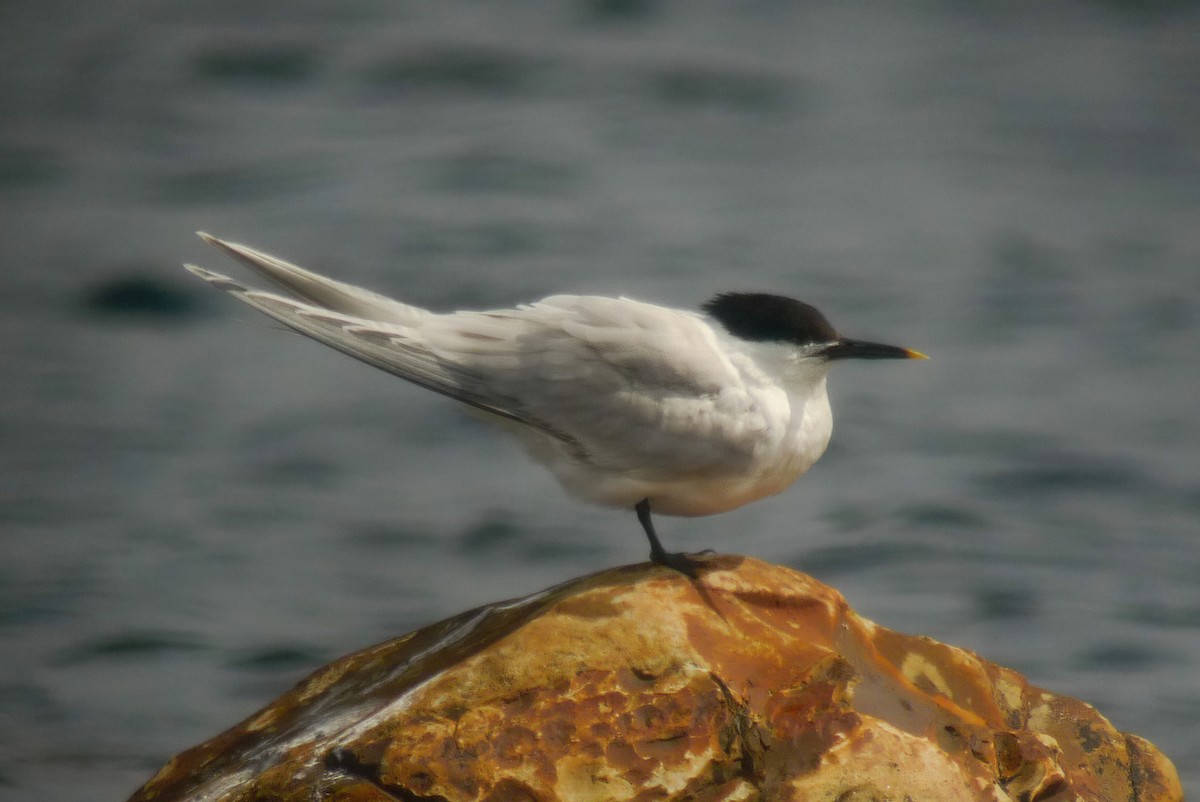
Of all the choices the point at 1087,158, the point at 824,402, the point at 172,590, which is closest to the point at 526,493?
the point at 172,590

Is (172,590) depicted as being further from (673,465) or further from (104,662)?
(673,465)

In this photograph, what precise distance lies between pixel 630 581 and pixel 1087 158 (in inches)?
350

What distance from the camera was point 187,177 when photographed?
12414 mm

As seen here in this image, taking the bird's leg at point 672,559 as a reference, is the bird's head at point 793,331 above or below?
above

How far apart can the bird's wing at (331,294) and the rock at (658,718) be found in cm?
105

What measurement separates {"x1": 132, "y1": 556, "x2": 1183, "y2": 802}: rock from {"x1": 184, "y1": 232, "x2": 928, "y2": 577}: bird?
317 mm

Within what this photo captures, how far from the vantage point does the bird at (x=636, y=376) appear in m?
4.52

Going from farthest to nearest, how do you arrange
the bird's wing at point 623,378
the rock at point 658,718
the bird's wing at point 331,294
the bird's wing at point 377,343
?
the bird's wing at point 331,294, the bird's wing at point 377,343, the bird's wing at point 623,378, the rock at point 658,718

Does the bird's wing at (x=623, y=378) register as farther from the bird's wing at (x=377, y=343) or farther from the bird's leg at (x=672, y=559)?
the bird's leg at (x=672, y=559)

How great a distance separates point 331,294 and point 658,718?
5.96ft

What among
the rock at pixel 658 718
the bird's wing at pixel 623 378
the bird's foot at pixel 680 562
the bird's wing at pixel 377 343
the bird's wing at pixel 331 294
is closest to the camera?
the rock at pixel 658 718

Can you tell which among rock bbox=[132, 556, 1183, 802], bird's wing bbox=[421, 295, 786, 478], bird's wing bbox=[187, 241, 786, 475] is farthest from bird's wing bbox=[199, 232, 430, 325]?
rock bbox=[132, 556, 1183, 802]

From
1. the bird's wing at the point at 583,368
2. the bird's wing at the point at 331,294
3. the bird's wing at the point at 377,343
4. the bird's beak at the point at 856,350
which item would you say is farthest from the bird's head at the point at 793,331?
the bird's wing at the point at 331,294

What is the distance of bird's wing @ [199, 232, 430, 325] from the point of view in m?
4.75
